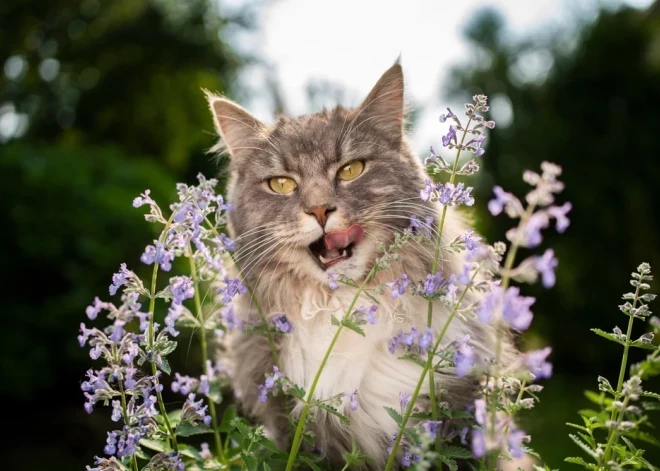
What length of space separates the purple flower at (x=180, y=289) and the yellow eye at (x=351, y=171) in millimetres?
975

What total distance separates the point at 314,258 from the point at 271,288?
0.27 metres

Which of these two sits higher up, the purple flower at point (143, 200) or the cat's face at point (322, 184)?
the cat's face at point (322, 184)

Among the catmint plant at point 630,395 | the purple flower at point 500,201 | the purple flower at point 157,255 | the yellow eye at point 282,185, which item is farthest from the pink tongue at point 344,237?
the purple flower at point 500,201

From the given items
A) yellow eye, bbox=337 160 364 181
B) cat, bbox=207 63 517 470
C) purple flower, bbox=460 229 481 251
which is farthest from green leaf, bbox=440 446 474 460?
yellow eye, bbox=337 160 364 181

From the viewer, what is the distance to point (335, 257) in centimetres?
200

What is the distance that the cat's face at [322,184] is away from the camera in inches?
78.2

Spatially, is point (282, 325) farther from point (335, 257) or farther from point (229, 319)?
point (335, 257)

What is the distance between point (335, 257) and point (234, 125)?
2.74 ft

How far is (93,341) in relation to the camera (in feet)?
4.00

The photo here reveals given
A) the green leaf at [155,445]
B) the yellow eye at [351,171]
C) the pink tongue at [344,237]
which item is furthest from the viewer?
the yellow eye at [351,171]

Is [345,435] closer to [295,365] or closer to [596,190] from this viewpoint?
[295,365]

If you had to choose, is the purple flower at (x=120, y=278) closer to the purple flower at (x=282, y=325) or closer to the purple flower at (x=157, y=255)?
the purple flower at (x=157, y=255)

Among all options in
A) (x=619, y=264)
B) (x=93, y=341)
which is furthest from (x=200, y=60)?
(x=93, y=341)

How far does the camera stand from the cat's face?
1985 mm
